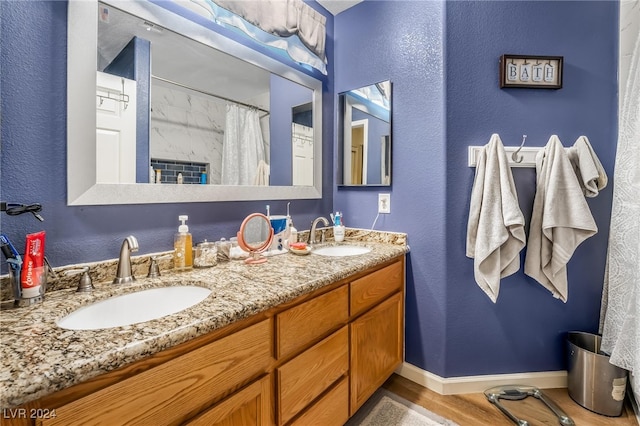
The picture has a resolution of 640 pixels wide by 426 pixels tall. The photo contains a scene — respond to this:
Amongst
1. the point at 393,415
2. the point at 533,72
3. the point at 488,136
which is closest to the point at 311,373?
the point at 393,415

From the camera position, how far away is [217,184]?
1.36m

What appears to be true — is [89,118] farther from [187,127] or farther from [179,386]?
[179,386]

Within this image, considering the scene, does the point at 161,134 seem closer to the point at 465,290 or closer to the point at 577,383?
the point at 465,290

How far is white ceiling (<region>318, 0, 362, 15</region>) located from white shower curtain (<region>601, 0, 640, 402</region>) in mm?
1507

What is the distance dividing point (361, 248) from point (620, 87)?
164 centimetres

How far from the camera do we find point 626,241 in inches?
55.6

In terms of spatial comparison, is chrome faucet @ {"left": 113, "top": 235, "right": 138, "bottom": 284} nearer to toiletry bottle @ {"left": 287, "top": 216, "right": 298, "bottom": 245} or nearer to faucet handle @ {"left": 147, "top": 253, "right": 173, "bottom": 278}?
faucet handle @ {"left": 147, "top": 253, "right": 173, "bottom": 278}

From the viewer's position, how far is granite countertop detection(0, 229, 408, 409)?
50 centimetres

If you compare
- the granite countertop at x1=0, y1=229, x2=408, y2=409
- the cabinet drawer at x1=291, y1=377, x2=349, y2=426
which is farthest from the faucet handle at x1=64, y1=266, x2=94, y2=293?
the cabinet drawer at x1=291, y1=377, x2=349, y2=426

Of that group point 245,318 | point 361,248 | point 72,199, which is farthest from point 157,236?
point 361,248

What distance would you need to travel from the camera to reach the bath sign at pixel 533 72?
1.57 meters

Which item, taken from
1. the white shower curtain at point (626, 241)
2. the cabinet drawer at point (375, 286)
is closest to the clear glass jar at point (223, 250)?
the cabinet drawer at point (375, 286)

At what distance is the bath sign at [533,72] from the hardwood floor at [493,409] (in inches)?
66.1

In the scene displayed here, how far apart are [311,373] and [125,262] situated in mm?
763
